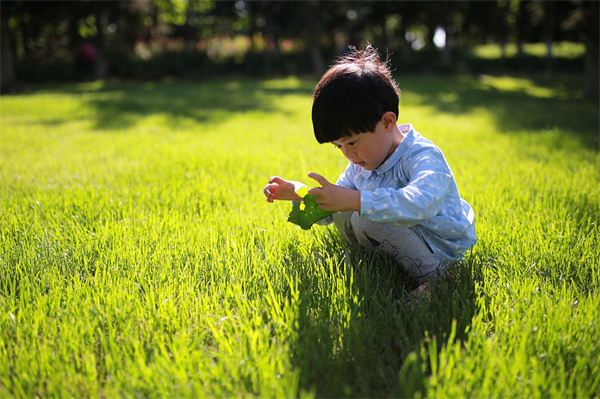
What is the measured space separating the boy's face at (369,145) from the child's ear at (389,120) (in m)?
0.01

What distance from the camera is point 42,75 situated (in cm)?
1855

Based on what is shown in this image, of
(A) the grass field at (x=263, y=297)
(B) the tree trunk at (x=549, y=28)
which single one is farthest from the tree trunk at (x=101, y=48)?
(B) the tree trunk at (x=549, y=28)

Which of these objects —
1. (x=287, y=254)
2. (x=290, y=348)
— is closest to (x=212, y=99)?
(x=287, y=254)

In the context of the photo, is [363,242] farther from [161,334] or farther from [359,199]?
[161,334]

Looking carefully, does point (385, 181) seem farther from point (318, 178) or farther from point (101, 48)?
point (101, 48)

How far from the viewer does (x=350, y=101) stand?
5.61 feet

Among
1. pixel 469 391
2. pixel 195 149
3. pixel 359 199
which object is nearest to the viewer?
pixel 469 391

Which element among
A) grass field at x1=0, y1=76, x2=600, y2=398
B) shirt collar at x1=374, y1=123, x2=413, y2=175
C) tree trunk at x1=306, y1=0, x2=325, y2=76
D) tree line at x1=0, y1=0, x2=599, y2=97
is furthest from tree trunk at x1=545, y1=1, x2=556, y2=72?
shirt collar at x1=374, y1=123, x2=413, y2=175

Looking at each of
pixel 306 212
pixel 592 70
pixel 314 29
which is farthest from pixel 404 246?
pixel 314 29

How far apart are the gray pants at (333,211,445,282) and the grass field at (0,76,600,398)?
0.08 metres

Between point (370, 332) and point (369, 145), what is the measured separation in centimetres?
77

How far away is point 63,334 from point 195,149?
328 centimetres

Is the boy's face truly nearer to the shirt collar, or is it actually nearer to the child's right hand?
the shirt collar

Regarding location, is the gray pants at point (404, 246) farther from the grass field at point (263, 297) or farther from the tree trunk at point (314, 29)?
the tree trunk at point (314, 29)
